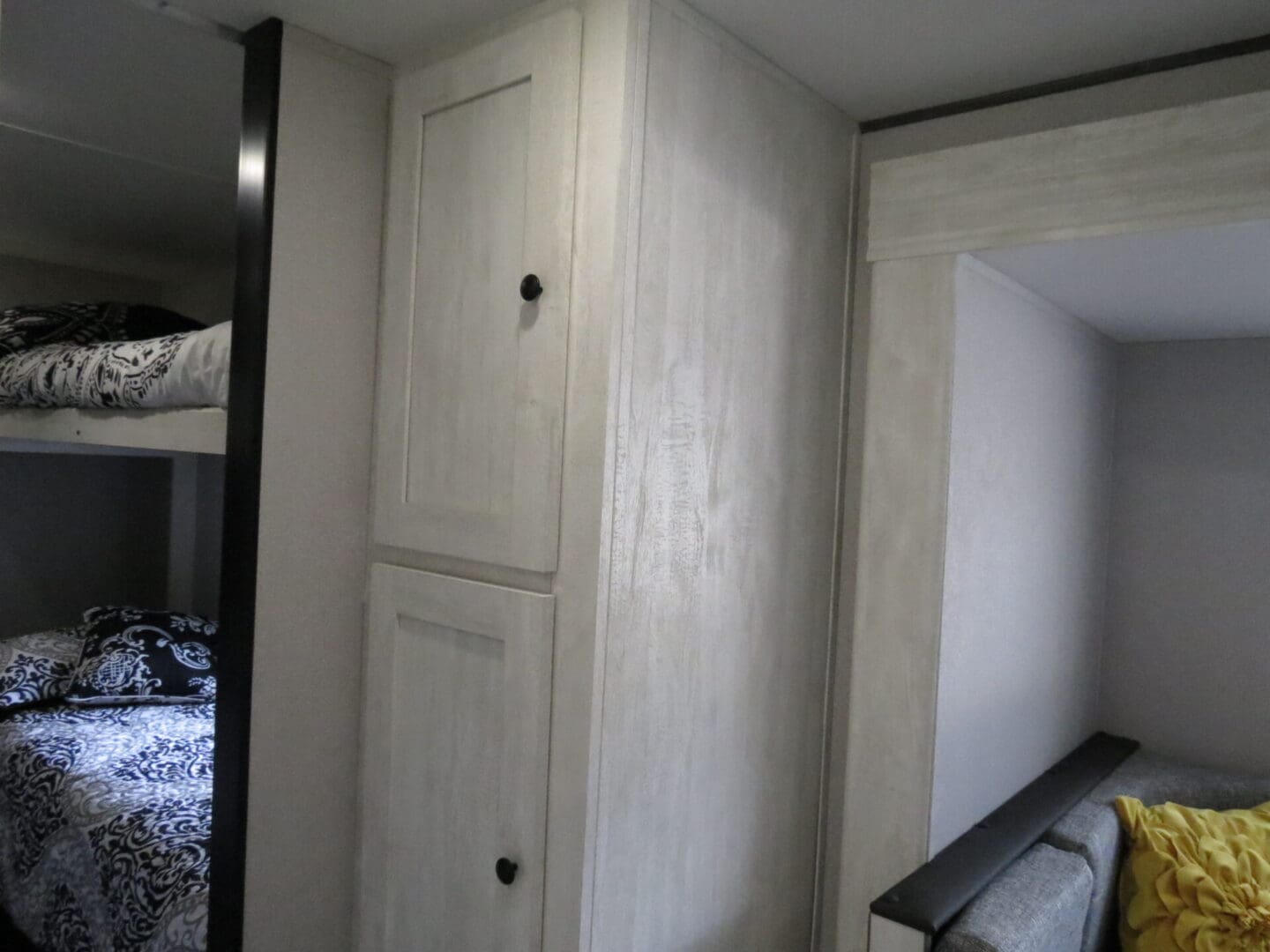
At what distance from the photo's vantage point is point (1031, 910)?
4.13 feet

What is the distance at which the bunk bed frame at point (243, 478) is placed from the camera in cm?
136

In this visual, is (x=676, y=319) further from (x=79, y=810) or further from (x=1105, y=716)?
(x=79, y=810)

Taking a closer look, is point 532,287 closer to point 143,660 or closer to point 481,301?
point 481,301

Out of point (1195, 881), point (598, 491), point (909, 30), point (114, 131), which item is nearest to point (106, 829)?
point (114, 131)

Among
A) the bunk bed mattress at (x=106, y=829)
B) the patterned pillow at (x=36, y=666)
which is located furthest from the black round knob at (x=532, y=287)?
the patterned pillow at (x=36, y=666)

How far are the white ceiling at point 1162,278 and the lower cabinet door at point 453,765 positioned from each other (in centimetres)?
94

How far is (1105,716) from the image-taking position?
76.0 inches

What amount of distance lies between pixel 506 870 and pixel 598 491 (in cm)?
54

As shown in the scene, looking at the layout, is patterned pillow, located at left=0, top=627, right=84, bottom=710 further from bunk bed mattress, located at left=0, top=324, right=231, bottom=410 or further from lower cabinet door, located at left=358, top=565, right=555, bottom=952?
lower cabinet door, located at left=358, top=565, right=555, bottom=952

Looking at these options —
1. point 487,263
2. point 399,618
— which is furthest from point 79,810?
point 487,263

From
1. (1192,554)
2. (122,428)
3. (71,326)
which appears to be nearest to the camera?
(1192,554)

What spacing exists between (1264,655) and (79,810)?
2.62m

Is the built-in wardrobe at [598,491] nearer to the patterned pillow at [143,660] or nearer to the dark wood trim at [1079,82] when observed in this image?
the dark wood trim at [1079,82]

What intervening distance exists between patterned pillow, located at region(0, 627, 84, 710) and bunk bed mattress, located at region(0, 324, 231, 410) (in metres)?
0.94
